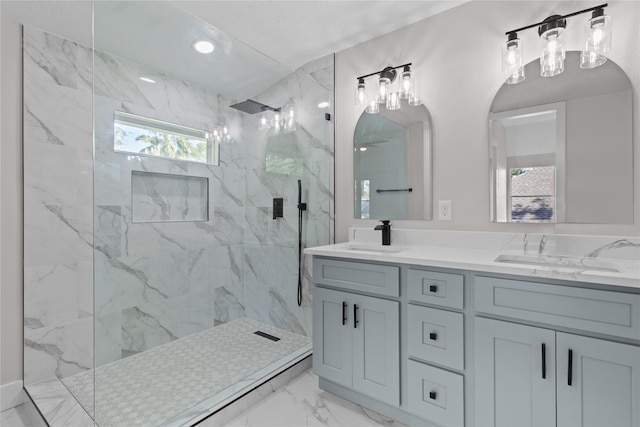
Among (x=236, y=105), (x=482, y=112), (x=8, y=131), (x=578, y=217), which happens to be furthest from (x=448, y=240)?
(x=8, y=131)

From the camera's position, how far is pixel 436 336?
1457 millimetres

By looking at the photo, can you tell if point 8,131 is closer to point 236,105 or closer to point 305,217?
point 236,105

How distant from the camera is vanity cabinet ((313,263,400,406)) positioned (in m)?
1.59

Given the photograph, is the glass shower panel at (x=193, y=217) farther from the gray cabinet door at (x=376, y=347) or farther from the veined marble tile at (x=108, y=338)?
the gray cabinet door at (x=376, y=347)

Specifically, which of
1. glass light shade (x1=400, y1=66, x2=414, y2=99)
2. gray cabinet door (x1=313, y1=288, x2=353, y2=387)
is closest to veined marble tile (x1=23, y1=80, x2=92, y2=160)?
gray cabinet door (x1=313, y1=288, x2=353, y2=387)

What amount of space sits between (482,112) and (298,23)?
4.31ft

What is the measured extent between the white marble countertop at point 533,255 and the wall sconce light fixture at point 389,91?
3.06 feet

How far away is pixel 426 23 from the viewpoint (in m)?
2.02

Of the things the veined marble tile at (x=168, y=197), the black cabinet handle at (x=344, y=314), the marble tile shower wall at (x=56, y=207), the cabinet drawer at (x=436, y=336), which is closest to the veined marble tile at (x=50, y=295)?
the marble tile shower wall at (x=56, y=207)

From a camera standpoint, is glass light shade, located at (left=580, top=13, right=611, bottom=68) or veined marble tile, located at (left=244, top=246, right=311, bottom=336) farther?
veined marble tile, located at (left=244, top=246, right=311, bottom=336)

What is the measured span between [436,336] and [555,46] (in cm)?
157

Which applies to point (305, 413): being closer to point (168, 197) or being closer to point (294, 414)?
point (294, 414)

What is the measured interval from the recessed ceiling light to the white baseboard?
7.80 ft

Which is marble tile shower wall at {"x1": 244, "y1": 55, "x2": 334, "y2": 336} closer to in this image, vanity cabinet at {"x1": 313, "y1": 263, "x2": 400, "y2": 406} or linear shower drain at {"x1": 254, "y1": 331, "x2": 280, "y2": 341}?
linear shower drain at {"x1": 254, "y1": 331, "x2": 280, "y2": 341}
